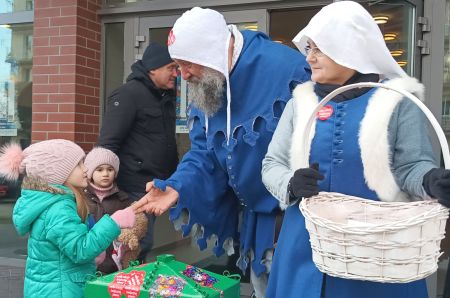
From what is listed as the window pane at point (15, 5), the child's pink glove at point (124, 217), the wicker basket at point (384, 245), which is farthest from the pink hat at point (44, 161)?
the window pane at point (15, 5)

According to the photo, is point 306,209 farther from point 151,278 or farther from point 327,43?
point 151,278

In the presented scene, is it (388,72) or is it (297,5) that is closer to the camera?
(388,72)

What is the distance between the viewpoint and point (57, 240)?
9.34ft

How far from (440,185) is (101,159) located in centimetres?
267

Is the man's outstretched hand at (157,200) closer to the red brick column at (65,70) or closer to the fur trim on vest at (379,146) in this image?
the fur trim on vest at (379,146)

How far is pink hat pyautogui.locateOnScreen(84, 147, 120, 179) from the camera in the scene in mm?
3822

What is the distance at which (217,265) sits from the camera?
17.1ft

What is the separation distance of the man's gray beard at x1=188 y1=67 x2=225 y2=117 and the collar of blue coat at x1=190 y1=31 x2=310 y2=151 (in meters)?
0.05

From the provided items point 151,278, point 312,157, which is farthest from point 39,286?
point 312,157

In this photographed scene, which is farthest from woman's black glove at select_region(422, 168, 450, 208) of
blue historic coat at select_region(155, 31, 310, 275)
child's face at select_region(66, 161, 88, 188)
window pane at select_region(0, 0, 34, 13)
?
window pane at select_region(0, 0, 34, 13)

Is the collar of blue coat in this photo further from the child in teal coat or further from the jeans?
the jeans

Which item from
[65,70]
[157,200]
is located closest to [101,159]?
[157,200]

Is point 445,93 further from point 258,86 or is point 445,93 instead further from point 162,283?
point 162,283

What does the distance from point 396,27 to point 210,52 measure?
1.70m
